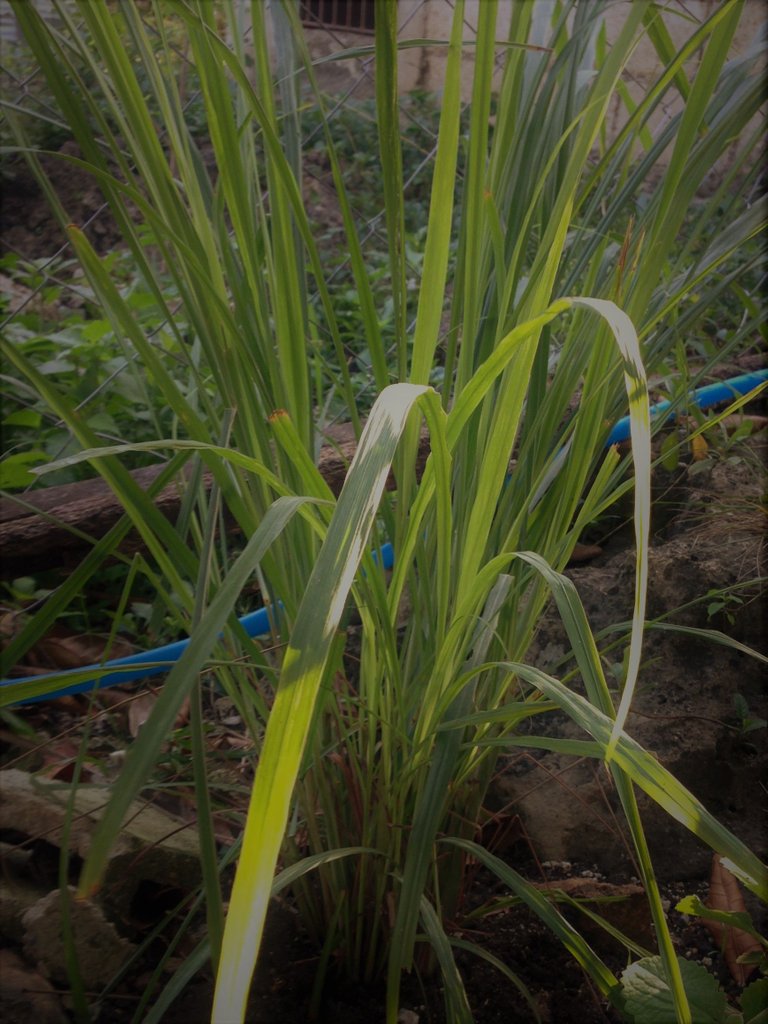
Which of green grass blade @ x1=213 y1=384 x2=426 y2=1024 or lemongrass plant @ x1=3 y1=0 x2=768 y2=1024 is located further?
lemongrass plant @ x1=3 y1=0 x2=768 y2=1024

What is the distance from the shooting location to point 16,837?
0.91 metres

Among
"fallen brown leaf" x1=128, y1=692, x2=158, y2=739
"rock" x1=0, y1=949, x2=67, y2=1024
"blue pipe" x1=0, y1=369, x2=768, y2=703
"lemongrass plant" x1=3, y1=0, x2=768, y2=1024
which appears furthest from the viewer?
"fallen brown leaf" x1=128, y1=692, x2=158, y2=739

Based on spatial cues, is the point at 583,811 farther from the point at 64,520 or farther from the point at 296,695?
the point at 64,520

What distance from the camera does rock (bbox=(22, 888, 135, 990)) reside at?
760 millimetres

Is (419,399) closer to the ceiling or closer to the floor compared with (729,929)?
closer to the ceiling

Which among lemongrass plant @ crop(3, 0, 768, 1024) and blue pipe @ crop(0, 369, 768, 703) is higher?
lemongrass plant @ crop(3, 0, 768, 1024)

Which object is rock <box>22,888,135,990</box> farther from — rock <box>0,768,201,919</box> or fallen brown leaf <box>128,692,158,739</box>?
fallen brown leaf <box>128,692,158,739</box>

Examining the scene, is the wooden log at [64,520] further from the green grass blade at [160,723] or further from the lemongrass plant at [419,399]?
the green grass blade at [160,723]

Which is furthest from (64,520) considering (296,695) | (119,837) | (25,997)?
(296,695)

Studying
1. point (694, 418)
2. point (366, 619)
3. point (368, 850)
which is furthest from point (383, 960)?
point (694, 418)

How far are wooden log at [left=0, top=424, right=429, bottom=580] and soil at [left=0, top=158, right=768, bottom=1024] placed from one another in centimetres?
23

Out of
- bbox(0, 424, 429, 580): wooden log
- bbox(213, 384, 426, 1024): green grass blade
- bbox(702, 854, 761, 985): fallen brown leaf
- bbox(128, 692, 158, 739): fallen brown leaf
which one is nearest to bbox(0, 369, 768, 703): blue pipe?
bbox(128, 692, 158, 739): fallen brown leaf

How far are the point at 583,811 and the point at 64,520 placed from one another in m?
0.83

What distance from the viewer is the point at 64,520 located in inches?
48.8
